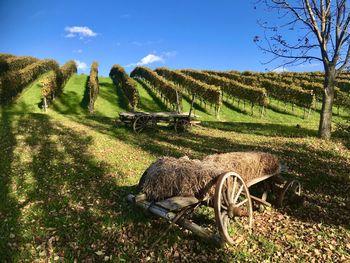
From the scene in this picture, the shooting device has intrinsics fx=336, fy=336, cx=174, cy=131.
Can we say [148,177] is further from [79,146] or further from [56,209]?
[79,146]

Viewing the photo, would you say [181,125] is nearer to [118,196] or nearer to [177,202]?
[118,196]

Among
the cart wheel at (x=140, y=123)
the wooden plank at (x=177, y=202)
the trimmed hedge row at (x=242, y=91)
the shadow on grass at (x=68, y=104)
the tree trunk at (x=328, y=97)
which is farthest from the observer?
the trimmed hedge row at (x=242, y=91)

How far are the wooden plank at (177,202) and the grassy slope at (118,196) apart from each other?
1320mm

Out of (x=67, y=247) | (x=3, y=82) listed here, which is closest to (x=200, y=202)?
(x=67, y=247)

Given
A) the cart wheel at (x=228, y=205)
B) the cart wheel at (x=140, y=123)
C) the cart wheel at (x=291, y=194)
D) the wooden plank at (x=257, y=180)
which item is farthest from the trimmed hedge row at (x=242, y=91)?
the cart wheel at (x=228, y=205)

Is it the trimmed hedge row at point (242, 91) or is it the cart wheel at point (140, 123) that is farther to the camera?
the trimmed hedge row at point (242, 91)

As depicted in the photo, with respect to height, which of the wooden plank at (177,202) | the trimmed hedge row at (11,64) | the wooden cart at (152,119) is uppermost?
the trimmed hedge row at (11,64)

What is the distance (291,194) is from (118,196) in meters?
5.95

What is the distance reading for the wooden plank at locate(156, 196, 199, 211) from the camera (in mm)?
7812

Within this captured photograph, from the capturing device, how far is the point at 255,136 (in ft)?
76.5

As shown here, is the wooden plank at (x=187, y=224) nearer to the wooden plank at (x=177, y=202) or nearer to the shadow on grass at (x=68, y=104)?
the wooden plank at (x=177, y=202)

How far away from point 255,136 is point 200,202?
16.0m

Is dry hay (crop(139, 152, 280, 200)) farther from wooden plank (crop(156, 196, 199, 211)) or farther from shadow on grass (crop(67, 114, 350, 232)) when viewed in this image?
shadow on grass (crop(67, 114, 350, 232))

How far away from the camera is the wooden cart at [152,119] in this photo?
23.5 m
